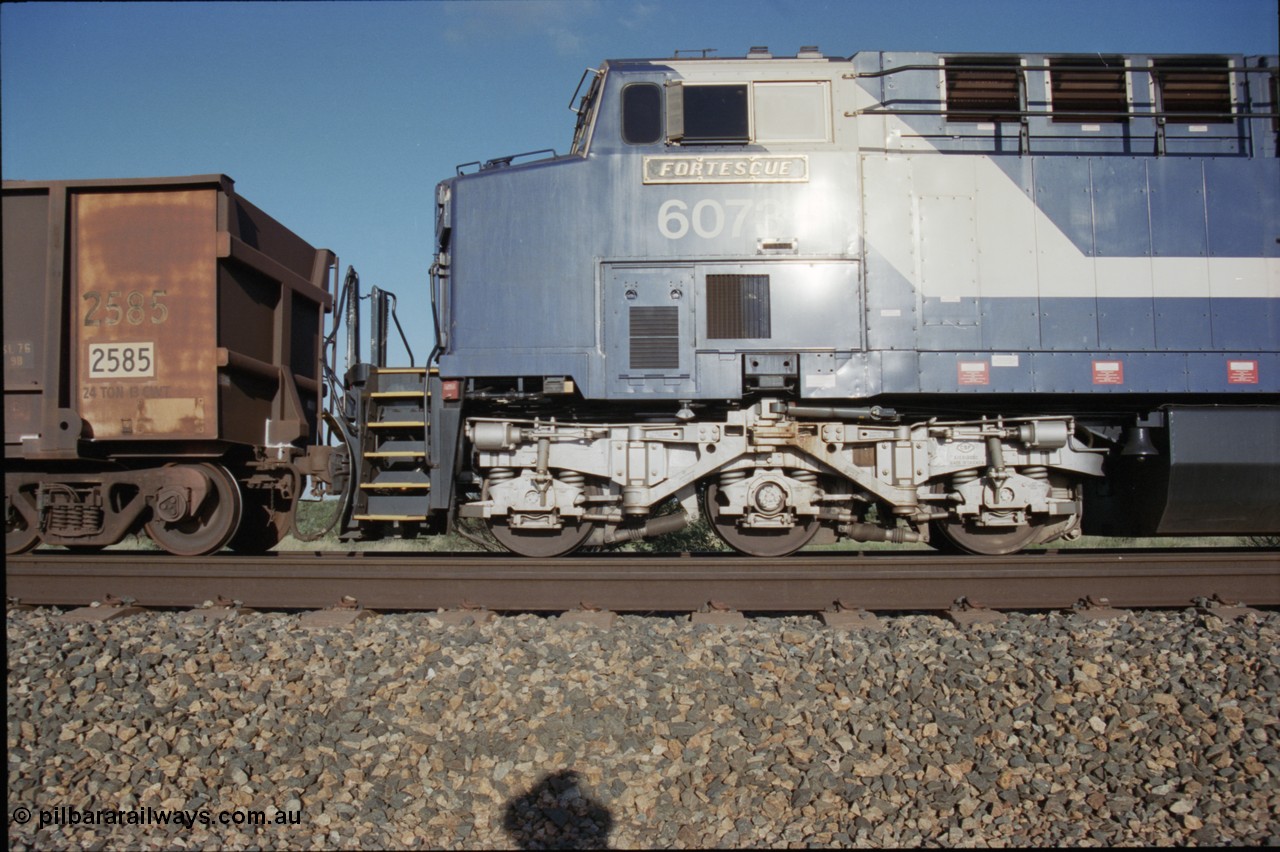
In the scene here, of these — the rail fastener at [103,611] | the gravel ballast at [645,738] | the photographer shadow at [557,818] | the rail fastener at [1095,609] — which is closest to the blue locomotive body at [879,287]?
the rail fastener at [1095,609]

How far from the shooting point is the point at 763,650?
5.06 meters

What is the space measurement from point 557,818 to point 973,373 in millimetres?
4965

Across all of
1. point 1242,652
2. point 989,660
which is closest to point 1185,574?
point 1242,652

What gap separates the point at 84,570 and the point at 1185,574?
9189 millimetres

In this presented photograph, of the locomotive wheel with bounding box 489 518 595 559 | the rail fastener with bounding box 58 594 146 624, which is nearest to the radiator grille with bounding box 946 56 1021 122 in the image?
the locomotive wheel with bounding box 489 518 595 559

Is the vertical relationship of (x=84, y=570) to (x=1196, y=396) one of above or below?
below

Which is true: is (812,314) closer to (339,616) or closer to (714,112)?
(714,112)

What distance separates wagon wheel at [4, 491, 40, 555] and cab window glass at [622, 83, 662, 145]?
6349 mm

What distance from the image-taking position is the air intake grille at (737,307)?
665 centimetres

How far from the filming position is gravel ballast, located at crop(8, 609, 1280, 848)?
356cm

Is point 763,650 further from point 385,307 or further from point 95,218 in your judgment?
point 95,218

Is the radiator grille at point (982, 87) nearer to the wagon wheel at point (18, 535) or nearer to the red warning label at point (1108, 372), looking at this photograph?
the red warning label at point (1108, 372)

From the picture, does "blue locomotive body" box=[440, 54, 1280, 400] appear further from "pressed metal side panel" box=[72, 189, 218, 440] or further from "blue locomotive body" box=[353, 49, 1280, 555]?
"pressed metal side panel" box=[72, 189, 218, 440]

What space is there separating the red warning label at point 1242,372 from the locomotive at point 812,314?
2 cm
